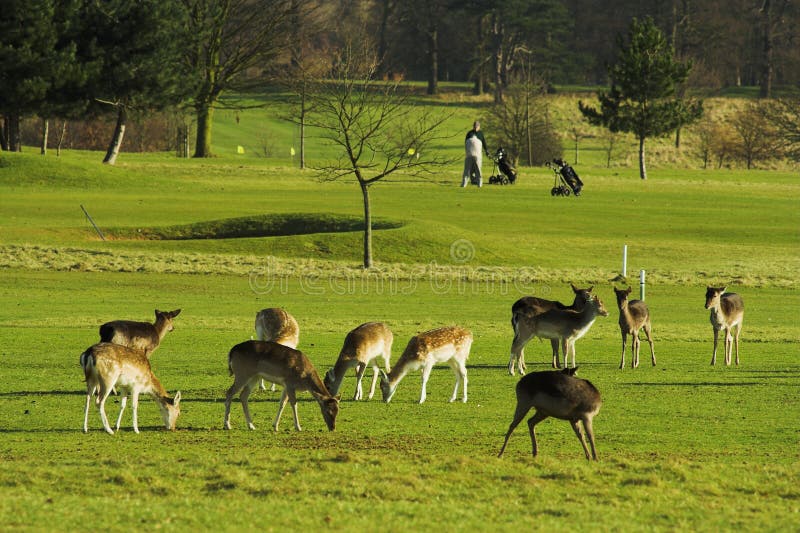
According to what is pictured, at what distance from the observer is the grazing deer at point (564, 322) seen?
21.6 metres

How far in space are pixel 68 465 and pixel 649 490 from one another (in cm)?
669

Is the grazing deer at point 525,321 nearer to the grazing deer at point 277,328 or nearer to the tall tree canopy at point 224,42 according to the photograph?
the grazing deer at point 277,328

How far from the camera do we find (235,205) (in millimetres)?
64188

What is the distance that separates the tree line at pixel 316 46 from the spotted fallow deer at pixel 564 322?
34.7m

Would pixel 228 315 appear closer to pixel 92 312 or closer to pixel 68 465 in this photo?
pixel 92 312

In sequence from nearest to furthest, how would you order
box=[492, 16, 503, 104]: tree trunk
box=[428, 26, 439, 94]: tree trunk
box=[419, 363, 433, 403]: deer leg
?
1. box=[419, 363, 433, 403]: deer leg
2. box=[492, 16, 503, 104]: tree trunk
3. box=[428, 26, 439, 94]: tree trunk

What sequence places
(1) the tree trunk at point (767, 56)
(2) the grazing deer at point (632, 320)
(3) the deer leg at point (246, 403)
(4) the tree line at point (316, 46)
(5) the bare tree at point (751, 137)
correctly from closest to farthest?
(3) the deer leg at point (246, 403) → (2) the grazing deer at point (632, 320) → (4) the tree line at point (316, 46) → (5) the bare tree at point (751, 137) → (1) the tree trunk at point (767, 56)

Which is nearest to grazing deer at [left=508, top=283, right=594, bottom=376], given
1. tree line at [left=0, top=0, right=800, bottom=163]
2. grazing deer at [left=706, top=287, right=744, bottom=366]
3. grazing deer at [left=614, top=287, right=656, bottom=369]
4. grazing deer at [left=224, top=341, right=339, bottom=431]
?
grazing deer at [left=614, top=287, right=656, bottom=369]

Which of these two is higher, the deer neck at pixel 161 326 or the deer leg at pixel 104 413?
the deer neck at pixel 161 326

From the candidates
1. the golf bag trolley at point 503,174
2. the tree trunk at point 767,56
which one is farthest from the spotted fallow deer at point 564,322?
the tree trunk at point 767,56

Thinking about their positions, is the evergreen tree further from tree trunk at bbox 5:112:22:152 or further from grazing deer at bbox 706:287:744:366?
grazing deer at bbox 706:287:744:366

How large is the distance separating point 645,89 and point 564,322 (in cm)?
7495

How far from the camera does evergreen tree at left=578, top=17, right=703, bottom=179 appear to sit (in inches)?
3637

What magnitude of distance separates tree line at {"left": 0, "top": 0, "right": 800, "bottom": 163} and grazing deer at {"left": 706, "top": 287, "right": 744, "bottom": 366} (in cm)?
3337
